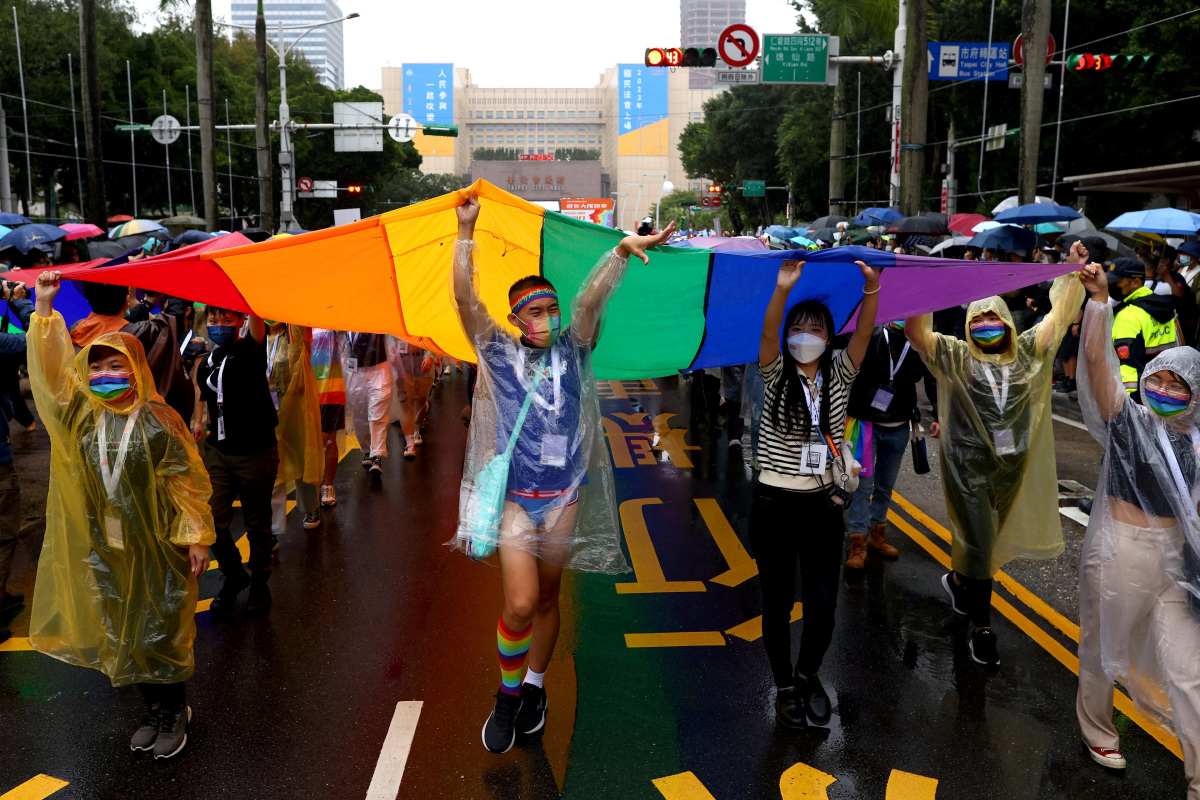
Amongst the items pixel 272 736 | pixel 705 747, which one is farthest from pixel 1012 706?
pixel 272 736

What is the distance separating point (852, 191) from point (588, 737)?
37561 mm

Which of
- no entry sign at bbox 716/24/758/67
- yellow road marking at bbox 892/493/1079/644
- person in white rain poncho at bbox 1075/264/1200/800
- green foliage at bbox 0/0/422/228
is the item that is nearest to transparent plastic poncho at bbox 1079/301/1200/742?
person in white rain poncho at bbox 1075/264/1200/800

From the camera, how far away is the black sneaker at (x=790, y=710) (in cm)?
410

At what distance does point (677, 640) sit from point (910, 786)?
5.23 feet

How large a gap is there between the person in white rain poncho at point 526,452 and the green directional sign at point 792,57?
1756cm

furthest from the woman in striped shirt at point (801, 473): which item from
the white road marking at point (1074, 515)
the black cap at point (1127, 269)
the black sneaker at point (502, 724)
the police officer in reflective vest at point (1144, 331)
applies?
the black cap at point (1127, 269)

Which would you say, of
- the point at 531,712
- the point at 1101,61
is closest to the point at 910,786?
the point at 531,712

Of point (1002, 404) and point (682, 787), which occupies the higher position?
point (1002, 404)

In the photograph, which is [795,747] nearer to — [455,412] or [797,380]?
[797,380]

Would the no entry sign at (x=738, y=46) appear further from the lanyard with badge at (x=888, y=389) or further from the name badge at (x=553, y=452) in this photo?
the name badge at (x=553, y=452)

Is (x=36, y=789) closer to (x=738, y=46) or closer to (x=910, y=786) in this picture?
(x=910, y=786)

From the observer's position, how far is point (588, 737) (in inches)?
159

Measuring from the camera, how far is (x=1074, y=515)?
24.0ft

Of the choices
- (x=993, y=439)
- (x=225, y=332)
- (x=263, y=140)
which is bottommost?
(x=993, y=439)
